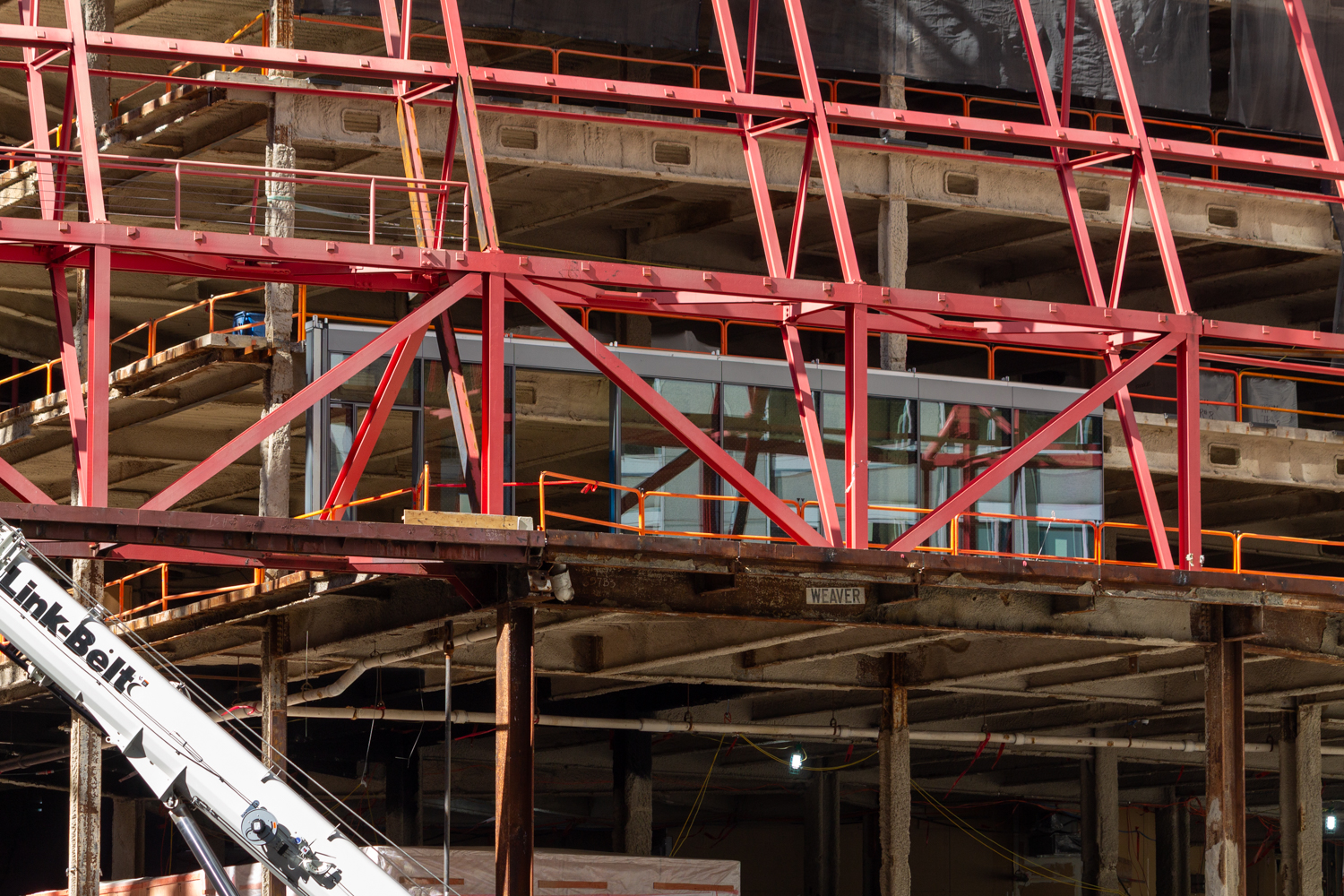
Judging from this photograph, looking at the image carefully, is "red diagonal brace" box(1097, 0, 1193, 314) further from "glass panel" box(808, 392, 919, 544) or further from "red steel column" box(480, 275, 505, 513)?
"red steel column" box(480, 275, 505, 513)

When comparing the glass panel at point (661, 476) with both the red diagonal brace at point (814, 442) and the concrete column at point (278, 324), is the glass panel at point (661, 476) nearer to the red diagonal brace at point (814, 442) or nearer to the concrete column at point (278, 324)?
the red diagonal brace at point (814, 442)

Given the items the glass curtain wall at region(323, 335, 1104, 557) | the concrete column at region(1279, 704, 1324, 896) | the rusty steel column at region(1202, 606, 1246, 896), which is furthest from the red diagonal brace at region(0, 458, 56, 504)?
the concrete column at region(1279, 704, 1324, 896)

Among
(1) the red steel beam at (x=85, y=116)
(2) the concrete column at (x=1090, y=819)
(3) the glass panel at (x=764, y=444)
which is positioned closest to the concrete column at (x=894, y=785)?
(3) the glass panel at (x=764, y=444)

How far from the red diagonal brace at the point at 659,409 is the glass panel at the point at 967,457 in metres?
7.72

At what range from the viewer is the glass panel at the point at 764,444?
27.7 metres

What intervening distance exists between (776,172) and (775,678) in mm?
8922

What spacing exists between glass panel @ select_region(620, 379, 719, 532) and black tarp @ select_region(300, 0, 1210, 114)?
25.0ft

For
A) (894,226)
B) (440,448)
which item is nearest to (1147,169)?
(894,226)

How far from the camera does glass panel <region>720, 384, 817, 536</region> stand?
1090 inches

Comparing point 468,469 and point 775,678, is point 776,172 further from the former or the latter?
point 468,469

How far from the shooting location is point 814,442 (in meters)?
22.5

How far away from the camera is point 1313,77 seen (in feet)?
101

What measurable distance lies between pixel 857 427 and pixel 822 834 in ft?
76.8

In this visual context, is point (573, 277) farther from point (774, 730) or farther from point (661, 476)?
point (774, 730)
